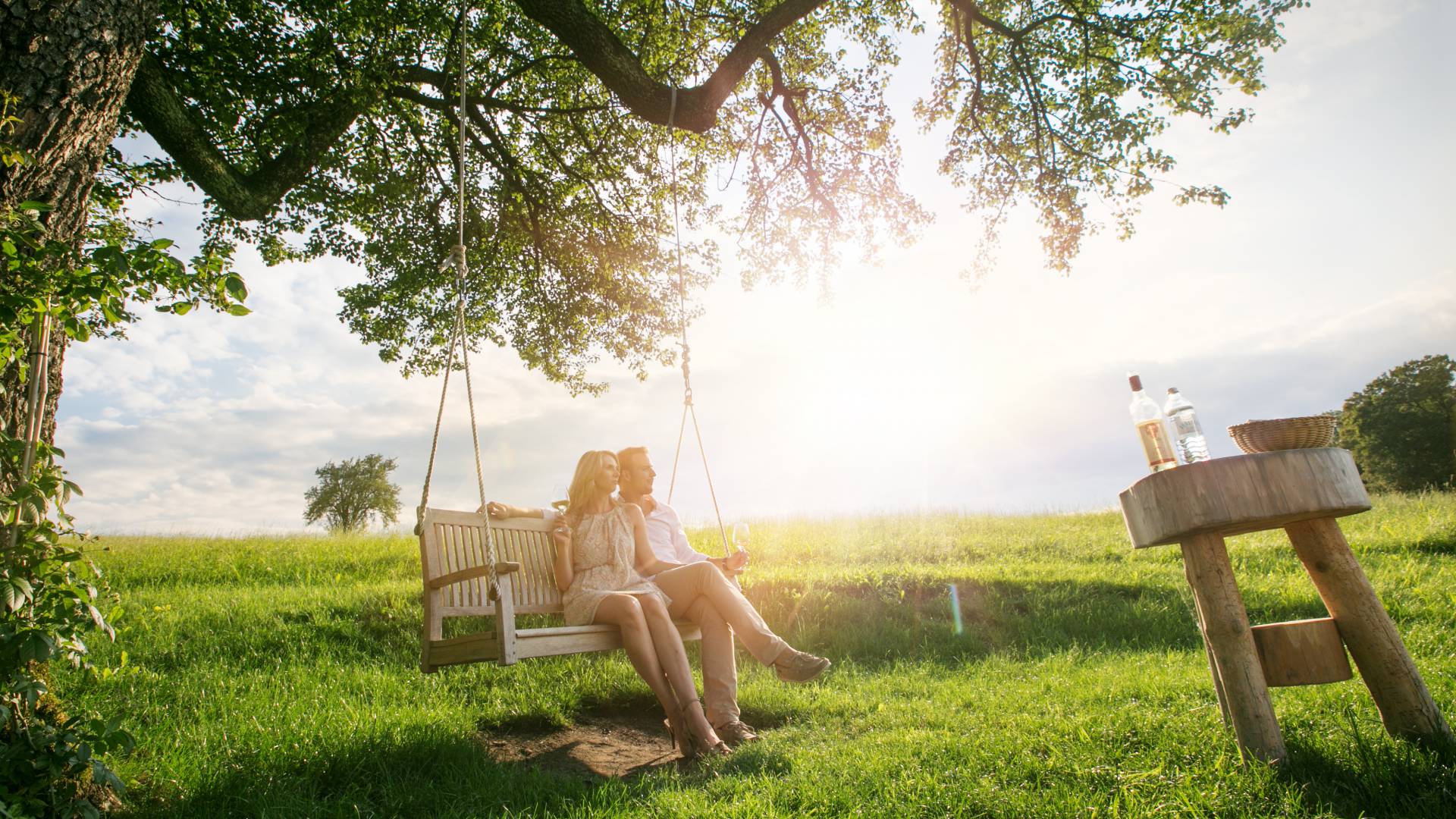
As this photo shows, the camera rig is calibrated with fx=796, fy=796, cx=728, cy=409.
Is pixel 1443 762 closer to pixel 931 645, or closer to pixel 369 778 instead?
pixel 931 645

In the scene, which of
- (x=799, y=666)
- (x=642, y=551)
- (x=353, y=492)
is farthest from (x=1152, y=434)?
(x=353, y=492)

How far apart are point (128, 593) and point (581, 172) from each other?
19.7ft

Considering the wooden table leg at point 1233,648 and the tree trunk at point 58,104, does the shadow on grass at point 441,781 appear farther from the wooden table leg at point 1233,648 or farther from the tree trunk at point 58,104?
the wooden table leg at point 1233,648

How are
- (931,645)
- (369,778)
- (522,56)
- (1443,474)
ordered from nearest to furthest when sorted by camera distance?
(369,778) → (931,645) → (522,56) → (1443,474)

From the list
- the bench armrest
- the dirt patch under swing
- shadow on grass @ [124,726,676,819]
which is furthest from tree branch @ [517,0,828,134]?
shadow on grass @ [124,726,676,819]

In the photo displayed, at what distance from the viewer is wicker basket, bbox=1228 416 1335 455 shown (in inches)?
111

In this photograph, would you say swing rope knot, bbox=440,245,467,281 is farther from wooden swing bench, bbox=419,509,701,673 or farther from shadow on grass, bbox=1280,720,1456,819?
shadow on grass, bbox=1280,720,1456,819

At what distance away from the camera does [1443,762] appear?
2.52 m

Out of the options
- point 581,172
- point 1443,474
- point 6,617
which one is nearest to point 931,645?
point 6,617

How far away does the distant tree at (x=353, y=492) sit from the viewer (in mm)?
31359

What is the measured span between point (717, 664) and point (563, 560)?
44.1 inches

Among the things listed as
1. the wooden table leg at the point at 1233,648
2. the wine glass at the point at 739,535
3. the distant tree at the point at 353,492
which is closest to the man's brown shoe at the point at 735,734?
the wine glass at the point at 739,535

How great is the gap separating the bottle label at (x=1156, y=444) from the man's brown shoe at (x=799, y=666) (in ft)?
5.43

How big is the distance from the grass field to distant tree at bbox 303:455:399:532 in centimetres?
2396
